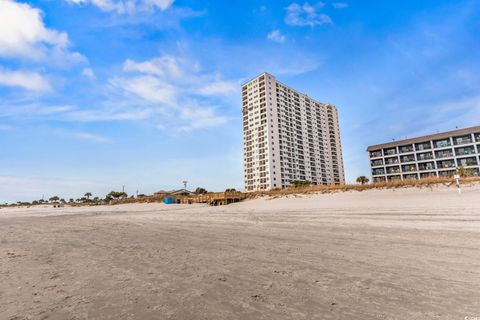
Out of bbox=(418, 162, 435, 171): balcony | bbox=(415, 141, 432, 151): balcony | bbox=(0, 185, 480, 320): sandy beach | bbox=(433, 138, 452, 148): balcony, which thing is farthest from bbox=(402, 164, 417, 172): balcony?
bbox=(0, 185, 480, 320): sandy beach

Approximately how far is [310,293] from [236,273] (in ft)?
4.72

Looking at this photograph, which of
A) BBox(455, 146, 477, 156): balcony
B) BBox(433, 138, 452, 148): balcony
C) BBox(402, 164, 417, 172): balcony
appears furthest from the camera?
BBox(402, 164, 417, 172): balcony

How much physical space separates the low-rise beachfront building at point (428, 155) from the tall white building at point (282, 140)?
30.7 m

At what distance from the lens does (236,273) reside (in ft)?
13.8

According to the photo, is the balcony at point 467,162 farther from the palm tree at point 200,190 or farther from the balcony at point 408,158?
the palm tree at point 200,190

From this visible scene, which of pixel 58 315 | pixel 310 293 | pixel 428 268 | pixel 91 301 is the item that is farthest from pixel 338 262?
pixel 58 315

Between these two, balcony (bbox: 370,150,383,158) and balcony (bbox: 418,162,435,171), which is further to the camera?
balcony (bbox: 370,150,383,158)

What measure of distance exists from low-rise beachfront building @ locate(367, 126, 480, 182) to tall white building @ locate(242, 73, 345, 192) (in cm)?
3070

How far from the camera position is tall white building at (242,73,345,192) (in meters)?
93.3

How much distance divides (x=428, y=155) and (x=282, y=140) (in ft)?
155

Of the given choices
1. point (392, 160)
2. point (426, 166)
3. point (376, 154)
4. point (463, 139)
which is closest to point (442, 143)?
point (463, 139)

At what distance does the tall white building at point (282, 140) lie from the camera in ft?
306

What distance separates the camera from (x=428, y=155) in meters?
67.0

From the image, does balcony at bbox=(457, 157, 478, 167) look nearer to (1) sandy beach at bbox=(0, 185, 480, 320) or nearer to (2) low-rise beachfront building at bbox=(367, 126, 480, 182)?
(2) low-rise beachfront building at bbox=(367, 126, 480, 182)
